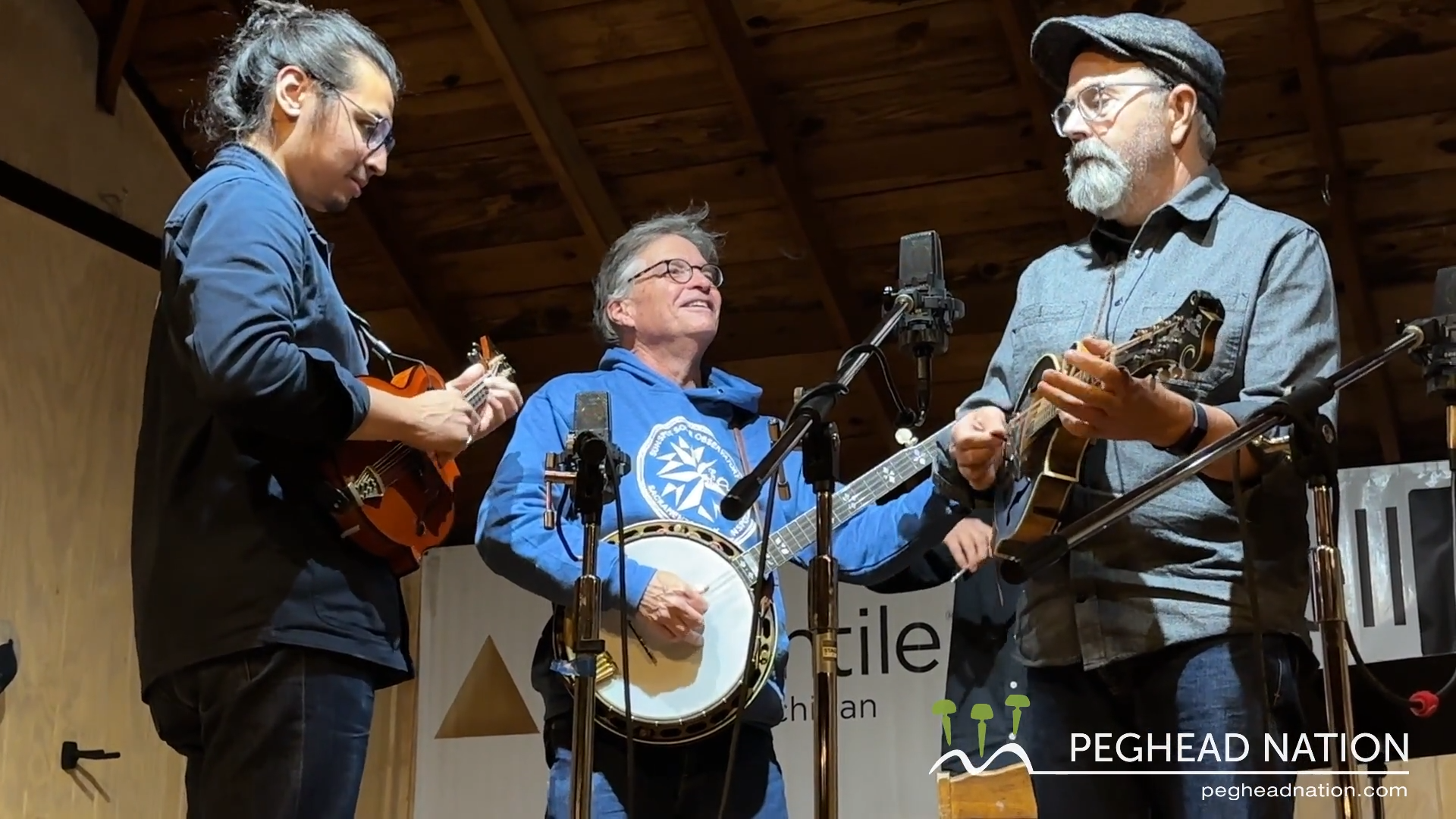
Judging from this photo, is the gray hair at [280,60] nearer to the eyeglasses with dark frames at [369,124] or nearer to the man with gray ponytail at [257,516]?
the eyeglasses with dark frames at [369,124]

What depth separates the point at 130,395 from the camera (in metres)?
4.60

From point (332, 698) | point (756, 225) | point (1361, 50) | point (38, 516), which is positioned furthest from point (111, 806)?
point (1361, 50)

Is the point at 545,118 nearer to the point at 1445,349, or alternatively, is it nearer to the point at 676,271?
the point at 676,271

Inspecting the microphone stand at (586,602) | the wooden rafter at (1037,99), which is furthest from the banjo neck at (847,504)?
the wooden rafter at (1037,99)

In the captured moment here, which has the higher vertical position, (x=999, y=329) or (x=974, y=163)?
(x=974, y=163)

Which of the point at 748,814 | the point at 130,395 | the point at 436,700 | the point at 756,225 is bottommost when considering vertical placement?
the point at 748,814

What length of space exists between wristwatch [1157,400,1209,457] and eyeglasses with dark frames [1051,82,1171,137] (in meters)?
0.57

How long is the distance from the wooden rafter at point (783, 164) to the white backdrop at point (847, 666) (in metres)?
0.74

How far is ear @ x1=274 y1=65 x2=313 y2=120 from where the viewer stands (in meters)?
2.23

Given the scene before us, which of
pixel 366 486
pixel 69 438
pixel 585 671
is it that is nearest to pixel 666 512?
pixel 585 671

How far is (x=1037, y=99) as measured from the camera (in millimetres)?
4223

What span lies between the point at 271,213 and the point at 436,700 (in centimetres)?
312

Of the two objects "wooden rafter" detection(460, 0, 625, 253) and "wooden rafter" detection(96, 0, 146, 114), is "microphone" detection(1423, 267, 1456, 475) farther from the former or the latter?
"wooden rafter" detection(96, 0, 146, 114)

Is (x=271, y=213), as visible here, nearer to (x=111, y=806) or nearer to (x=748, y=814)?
(x=748, y=814)
